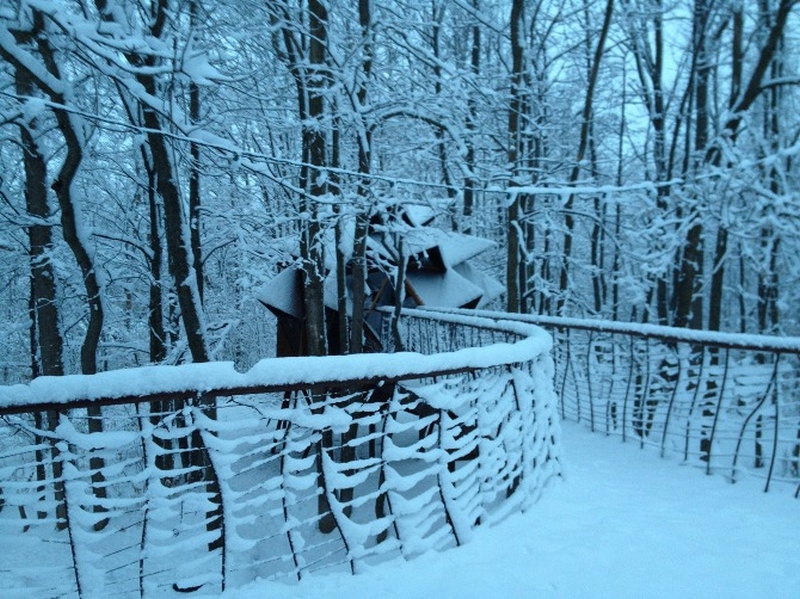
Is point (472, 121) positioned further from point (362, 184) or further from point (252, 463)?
point (252, 463)

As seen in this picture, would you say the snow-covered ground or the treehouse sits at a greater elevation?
the treehouse


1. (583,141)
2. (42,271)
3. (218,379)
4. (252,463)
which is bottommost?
(252,463)

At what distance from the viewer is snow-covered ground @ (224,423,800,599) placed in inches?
92.4

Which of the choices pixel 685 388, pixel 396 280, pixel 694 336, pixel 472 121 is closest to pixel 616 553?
pixel 694 336

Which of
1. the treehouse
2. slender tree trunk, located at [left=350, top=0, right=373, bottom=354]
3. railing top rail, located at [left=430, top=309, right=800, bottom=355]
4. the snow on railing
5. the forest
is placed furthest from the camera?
the treehouse

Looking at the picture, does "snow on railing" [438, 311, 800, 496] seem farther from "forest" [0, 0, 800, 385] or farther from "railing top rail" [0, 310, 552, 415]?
"railing top rail" [0, 310, 552, 415]

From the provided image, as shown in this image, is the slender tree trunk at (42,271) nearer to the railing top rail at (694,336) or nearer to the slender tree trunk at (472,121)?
the slender tree trunk at (472,121)

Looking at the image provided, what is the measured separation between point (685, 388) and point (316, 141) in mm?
4859

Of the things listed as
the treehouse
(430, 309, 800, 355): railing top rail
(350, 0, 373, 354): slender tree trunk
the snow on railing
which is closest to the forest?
(350, 0, 373, 354): slender tree trunk

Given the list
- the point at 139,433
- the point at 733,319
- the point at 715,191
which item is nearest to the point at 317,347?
the point at 139,433

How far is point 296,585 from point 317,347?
4.26 metres

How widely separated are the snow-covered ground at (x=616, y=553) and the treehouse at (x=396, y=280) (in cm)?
416

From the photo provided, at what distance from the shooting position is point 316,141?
20.6 feet

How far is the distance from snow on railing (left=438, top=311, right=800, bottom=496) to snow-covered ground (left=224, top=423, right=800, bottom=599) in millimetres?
513
